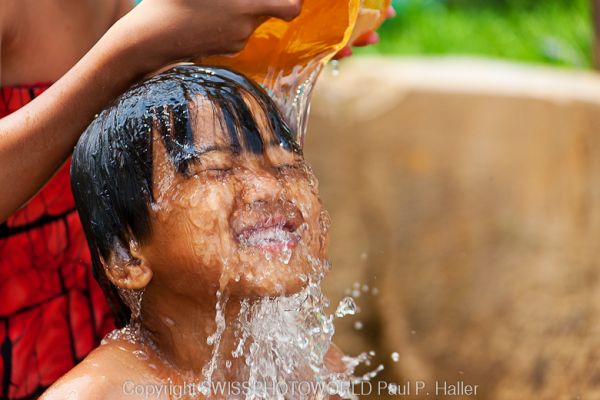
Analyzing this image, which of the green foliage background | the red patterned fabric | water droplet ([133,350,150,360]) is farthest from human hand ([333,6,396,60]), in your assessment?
the green foliage background

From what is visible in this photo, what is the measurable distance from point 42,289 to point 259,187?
53cm

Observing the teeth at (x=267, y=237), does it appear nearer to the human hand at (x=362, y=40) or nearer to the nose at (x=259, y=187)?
the nose at (x=259, y=187)

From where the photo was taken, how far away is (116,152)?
1.52 metres

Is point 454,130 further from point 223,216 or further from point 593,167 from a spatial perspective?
point 223,216

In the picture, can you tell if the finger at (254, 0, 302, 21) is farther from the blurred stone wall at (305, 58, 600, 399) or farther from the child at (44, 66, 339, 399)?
the blurred stone wall at (305, 58, 600, 399)

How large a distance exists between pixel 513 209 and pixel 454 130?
0.39 metres

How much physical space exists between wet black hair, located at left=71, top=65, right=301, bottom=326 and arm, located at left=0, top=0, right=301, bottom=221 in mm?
31

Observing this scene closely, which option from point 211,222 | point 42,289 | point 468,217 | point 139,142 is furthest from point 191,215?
point 468,217

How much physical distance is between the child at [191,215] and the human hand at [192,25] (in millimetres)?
53

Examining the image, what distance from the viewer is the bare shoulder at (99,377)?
149 cm

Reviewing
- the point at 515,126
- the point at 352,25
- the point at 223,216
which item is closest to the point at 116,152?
the point at 223,216

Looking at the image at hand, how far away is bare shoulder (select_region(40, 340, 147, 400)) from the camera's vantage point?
149 centimetres

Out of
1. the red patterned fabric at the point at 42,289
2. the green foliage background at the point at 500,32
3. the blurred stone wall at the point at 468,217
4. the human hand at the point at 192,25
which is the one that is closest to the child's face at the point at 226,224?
the human hand at the point at 192,25

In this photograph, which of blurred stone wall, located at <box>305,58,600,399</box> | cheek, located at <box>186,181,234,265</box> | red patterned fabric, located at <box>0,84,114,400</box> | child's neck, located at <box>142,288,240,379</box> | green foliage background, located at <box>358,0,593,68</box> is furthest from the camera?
green foliage background, located at <box>358,0,593,68</box>
